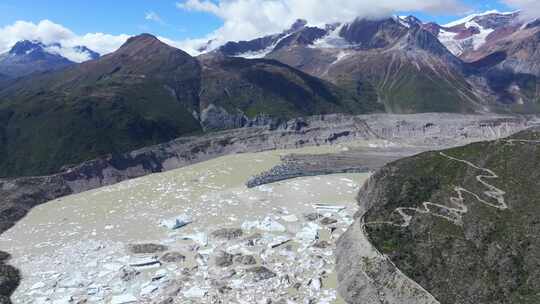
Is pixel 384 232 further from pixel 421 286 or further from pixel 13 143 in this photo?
pixel 13 143

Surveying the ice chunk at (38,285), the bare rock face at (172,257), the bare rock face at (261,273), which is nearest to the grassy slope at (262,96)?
the bare rock face at (172,257)

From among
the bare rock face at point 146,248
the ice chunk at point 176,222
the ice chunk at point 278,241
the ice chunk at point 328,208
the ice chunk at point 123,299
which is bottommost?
the ice chunk at point 123,299

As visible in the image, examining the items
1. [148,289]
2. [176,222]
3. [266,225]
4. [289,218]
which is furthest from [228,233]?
[148,289]

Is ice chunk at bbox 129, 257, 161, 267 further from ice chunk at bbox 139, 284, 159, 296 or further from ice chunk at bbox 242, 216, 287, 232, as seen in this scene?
ice chunk at bbox 242, 216, 287, 232

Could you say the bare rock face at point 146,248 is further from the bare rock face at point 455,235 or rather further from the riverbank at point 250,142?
the riverbank at point 250,142

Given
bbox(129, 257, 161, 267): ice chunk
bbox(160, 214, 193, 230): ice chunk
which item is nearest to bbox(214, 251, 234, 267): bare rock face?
bbox(129, 257, 161, 267): ice chunk

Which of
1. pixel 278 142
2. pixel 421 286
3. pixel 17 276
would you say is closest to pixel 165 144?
pixel 278 142
